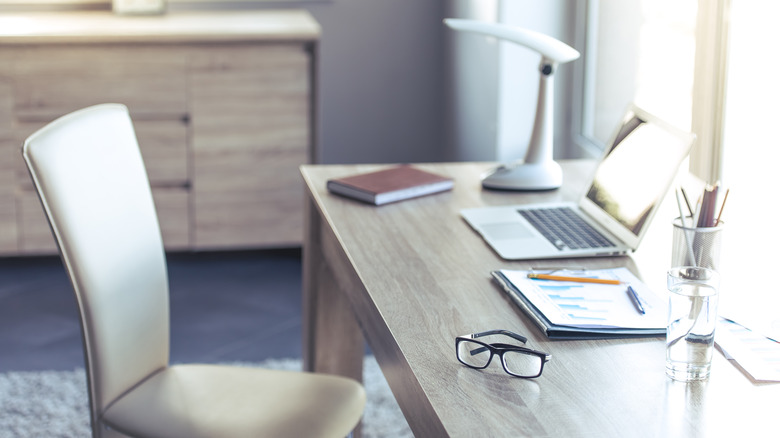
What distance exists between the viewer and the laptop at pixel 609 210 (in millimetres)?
1473

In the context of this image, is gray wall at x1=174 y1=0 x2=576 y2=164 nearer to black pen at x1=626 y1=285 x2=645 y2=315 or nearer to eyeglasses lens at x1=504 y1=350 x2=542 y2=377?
black pen at x1=626 y1=285 x2=645 y2=315

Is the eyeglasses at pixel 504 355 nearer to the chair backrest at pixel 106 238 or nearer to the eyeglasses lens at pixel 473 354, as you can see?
the eyeglasses lens at pixel 473 354

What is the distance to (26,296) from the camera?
306 centimetres

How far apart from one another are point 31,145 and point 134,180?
26 centimetres

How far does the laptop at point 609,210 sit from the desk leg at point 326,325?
45 cm

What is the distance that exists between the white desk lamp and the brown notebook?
12 cm

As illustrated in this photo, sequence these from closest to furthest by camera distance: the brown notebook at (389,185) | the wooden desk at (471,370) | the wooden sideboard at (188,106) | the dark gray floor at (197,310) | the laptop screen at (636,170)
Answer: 1. the wooden desk at (471,370)
2. the laptop screen at (636,170)
3. the brown notebook at (389,185)
4. the dark gray floor at (197,310)
5. the wooden sideboard at (188,106)

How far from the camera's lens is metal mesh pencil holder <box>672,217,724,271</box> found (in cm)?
123

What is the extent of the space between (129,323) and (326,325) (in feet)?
2.13

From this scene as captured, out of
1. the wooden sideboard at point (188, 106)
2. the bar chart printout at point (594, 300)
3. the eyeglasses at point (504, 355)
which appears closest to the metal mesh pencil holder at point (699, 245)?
the bar chart printout at point (594, 300)

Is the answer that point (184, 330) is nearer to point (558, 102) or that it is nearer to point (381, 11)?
point (558, 102)

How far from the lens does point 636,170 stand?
1.57 metres

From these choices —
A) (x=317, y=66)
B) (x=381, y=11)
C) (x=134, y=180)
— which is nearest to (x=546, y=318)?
(x=134, y=180)

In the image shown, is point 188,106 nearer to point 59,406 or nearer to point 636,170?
point 59,406
